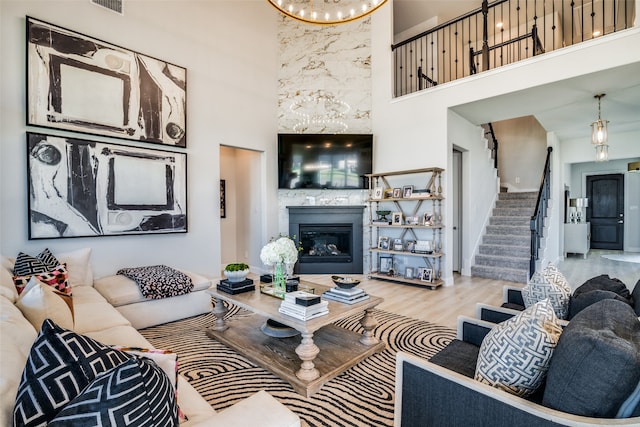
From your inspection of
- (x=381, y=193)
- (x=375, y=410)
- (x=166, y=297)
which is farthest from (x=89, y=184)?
(x=381, y=193)

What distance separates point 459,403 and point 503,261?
196 inches

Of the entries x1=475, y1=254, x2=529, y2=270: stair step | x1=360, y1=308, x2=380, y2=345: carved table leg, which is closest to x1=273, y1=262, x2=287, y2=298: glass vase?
x1=360, y1=308, x2=380, y2=345: carved table leg

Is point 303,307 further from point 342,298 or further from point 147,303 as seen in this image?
point 147,303

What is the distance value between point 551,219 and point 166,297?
6312 mm

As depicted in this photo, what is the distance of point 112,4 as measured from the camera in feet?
12.2

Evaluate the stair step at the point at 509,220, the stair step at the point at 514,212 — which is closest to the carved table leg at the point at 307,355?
the stair step at the point at 509,220

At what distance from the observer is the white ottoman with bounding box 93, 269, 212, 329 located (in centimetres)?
291

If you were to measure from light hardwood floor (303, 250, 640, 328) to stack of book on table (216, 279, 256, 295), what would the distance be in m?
1.77

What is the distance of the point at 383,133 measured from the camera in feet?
18.1

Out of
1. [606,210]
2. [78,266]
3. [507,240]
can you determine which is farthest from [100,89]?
[606,210]

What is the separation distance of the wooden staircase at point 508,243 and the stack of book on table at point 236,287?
14.4 ft

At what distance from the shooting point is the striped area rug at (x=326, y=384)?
72.4 inches

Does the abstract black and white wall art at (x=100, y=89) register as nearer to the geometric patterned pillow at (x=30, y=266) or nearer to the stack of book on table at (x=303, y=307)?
the geometric patterned pillow at (x=30, y=266)

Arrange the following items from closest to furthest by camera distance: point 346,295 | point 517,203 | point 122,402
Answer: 1. point 122,402
2. point 346,295
3. point 517,203
